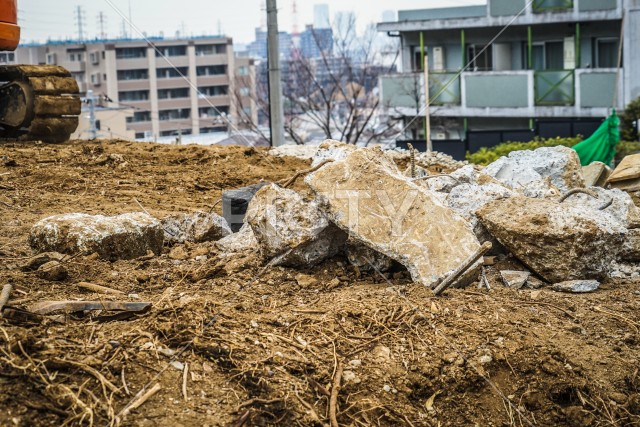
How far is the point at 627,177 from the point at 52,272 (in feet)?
23.5

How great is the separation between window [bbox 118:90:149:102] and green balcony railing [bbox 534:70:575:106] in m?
56.1

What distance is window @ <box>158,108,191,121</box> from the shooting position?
3113 inches

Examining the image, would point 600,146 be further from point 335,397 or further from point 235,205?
point 335,397

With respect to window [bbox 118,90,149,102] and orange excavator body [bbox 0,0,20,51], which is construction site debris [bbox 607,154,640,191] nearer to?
orange excavator body [bbox 0,0,20,51]

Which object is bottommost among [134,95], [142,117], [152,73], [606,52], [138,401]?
[138,401]

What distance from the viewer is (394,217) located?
670 centimetres

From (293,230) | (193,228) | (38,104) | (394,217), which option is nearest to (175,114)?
(38,104)

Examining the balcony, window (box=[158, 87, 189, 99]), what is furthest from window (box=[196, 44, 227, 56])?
the balcony

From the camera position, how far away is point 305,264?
6.89 m

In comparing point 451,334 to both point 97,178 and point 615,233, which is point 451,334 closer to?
point 615,233

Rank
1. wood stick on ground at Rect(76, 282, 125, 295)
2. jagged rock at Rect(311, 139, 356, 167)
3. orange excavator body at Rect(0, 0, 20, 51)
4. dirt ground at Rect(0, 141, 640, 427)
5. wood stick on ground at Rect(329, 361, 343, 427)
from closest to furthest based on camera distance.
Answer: dirt ground at Rect(0, 141, 640, 427) → wood stick on ground at Rect(329, 361, 343, 427) → wood stick on ground at Rect(76, 282, 125, 295) → jagged rock at Rect(311, 139, 356, 167) → orange excavator body at Rect(0, 0, 20, 51)

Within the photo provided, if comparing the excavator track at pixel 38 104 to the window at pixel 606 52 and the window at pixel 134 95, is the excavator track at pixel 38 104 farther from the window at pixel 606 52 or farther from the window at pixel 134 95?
the window at pixel 134 95

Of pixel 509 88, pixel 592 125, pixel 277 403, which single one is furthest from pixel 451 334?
pixel 509 88

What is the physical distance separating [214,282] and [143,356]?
169 cm
